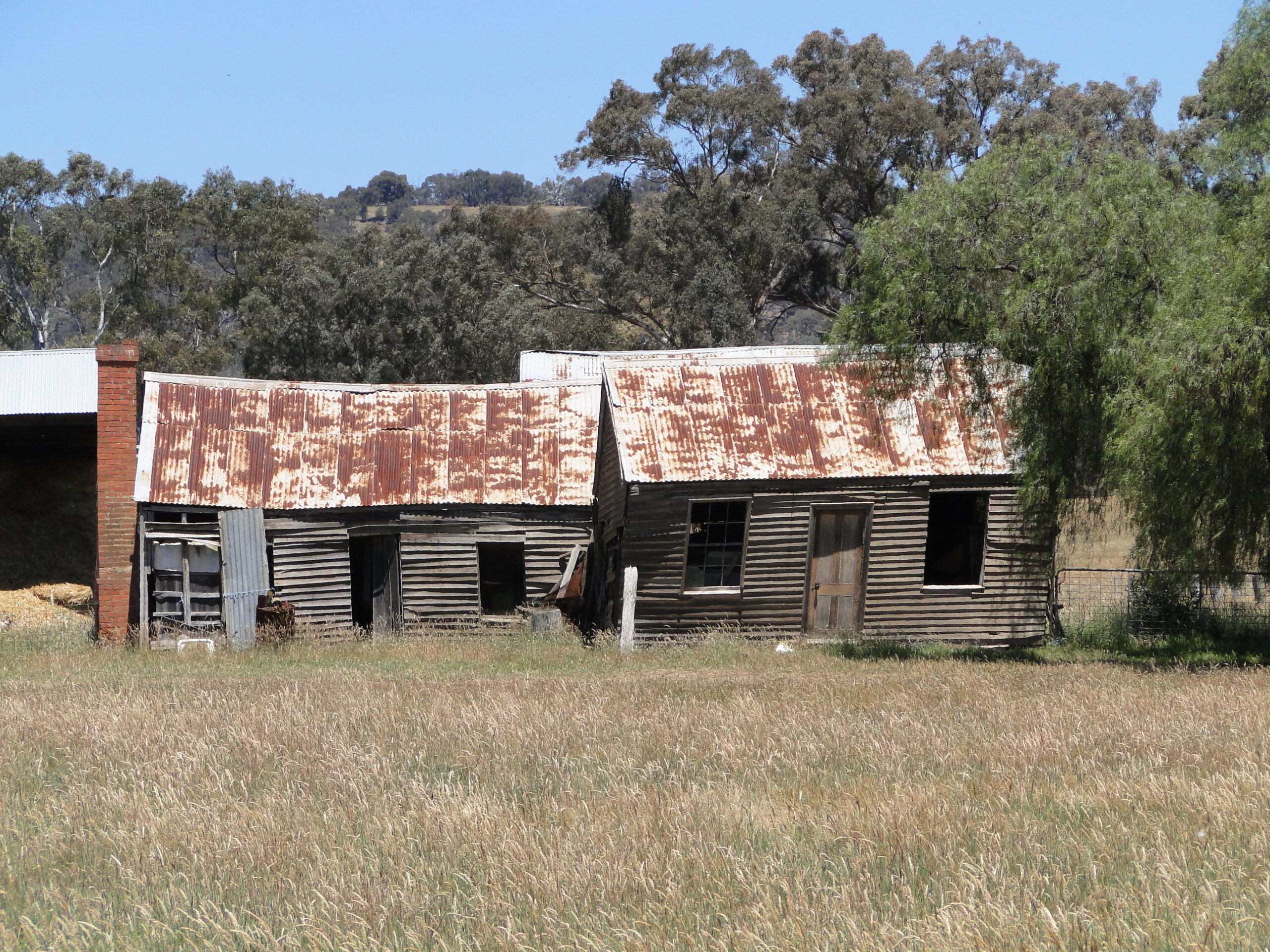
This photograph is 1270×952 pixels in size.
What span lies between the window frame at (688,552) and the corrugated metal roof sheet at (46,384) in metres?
13.8

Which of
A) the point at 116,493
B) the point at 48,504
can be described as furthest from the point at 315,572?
the point at 48,504

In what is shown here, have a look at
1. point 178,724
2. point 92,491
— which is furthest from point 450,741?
point 92,491

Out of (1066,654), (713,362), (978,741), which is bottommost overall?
(1066,654)

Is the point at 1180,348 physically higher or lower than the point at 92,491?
higher

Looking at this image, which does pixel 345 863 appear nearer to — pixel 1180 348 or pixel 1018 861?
pixel 1018 861

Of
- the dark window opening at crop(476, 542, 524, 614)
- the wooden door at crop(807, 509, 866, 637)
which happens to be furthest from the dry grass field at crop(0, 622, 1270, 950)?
the dark window opening at crop(476, 542, 524, 614)

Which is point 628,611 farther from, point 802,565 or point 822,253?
point 822,253

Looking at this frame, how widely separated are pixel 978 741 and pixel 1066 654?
1173 cm

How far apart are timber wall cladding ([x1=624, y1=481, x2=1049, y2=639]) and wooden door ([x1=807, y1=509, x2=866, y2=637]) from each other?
0.61 feet

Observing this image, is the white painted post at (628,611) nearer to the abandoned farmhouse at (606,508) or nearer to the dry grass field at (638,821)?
the abandoned farmhouse at (606,508)

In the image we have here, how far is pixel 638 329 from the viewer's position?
54219mm

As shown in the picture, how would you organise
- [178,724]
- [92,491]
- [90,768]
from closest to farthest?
1. [90,768]
2. [178,724]
3. [92,491]

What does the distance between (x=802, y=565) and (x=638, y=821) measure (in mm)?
14547

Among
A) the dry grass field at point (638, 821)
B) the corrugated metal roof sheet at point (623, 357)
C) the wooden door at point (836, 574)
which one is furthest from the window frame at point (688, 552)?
the dry grass field at point (638, 821)
